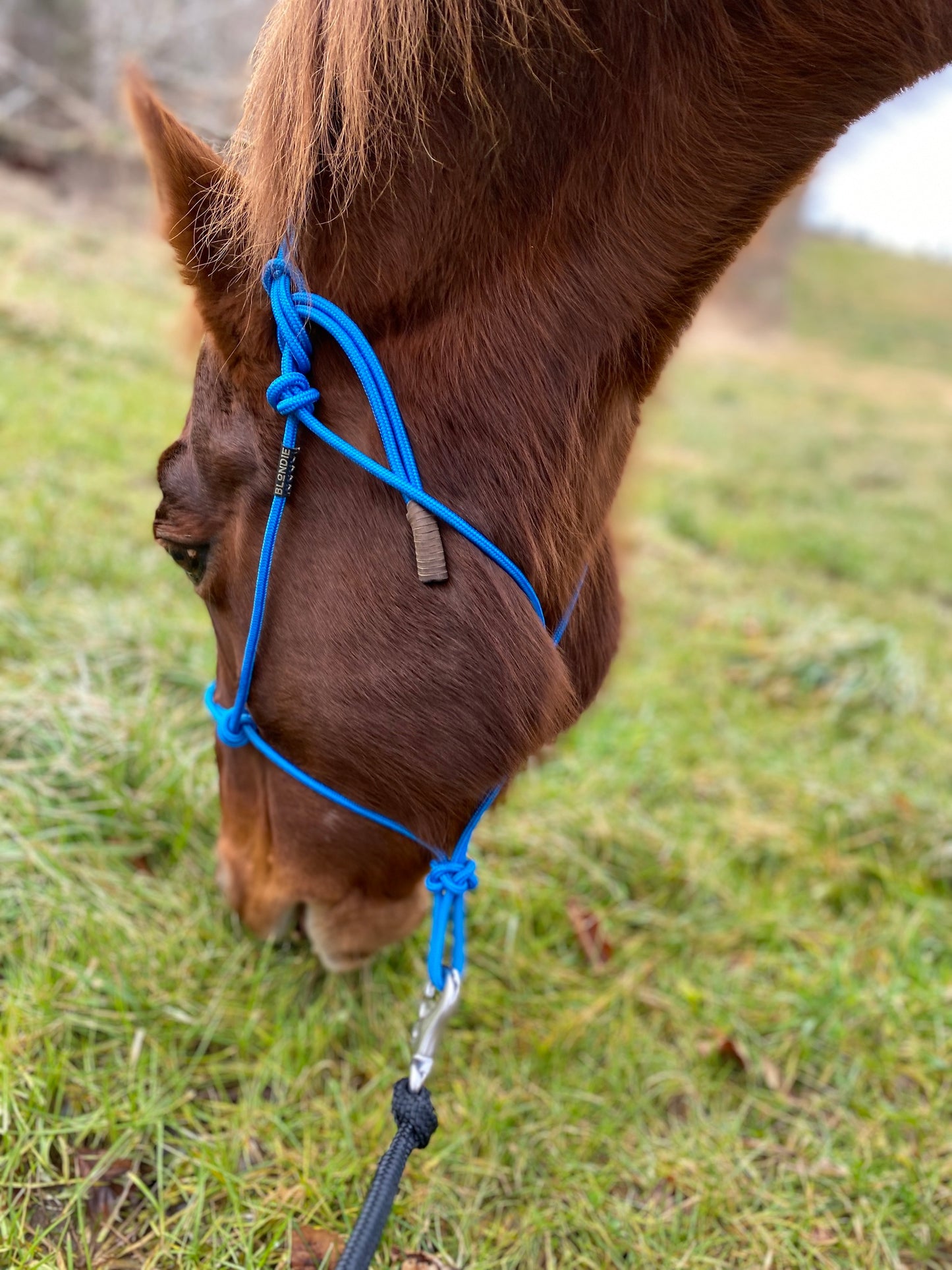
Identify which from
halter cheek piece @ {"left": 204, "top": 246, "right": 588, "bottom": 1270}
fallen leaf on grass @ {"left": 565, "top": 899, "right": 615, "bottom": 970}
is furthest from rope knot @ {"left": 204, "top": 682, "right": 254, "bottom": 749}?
fallen leaf on grass @ {"left": 565, "top": 899, "right": 615, "bottom": 970}

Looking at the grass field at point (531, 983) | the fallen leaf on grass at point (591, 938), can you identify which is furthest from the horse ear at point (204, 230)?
the fallen leaf on grass at point (591, 938)

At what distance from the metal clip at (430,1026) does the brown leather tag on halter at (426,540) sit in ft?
2.30

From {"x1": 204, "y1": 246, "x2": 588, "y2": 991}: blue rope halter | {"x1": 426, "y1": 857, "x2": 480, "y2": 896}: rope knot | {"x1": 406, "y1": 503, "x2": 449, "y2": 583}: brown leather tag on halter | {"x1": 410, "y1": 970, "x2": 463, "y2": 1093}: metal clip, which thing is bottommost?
{"x1": 410, "y1": 970, "x2": 463, "y2": 1093}: metal clip

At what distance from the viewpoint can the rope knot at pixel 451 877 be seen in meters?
1.27

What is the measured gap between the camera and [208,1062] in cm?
152

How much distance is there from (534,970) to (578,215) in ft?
5.11

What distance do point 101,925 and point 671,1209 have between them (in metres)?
1.20

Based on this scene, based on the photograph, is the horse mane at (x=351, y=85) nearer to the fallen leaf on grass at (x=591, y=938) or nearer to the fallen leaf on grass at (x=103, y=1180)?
the fallen leaf on grass at (x=103, y=1180)

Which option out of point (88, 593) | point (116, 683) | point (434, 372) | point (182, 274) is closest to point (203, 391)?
point (182, 274)

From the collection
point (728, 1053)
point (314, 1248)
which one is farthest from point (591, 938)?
point (314, 1248)

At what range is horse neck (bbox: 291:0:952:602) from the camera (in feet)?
3.05

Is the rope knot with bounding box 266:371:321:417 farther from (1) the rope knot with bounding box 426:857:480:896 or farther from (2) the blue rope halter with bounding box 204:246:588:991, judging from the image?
(1) the rope knot with bounding box 426:857:480:896

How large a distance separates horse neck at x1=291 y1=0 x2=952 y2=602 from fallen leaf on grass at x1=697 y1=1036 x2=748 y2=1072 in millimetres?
1272

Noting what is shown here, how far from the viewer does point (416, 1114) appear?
3.85 feet
